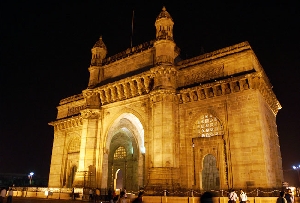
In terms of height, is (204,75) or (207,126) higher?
(204,75)

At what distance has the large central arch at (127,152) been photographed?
2704 centimetres

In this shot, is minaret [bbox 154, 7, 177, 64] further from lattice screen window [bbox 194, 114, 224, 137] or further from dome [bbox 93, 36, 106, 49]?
dome [bbox 93, 36, 106, 49]

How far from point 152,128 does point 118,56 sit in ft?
31.5

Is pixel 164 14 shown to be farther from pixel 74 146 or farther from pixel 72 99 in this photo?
pixel 74 146

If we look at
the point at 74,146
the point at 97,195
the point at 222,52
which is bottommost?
the point at 97,195

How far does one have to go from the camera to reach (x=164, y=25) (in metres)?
24.6

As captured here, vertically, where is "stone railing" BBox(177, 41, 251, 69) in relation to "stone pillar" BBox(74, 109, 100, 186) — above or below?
above

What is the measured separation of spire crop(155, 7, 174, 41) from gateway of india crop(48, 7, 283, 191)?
0.29ft

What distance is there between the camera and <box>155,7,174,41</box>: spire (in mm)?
24369

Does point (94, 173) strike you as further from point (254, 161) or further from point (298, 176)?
point (298, 176)

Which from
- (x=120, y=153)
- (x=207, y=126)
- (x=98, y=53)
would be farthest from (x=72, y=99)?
(x=207, y=126)

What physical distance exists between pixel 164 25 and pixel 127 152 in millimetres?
14897

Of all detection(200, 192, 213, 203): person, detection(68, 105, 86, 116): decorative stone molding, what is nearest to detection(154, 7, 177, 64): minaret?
detection(68, 105, 86, 116): decorative stone molding

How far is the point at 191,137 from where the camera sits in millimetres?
21547
